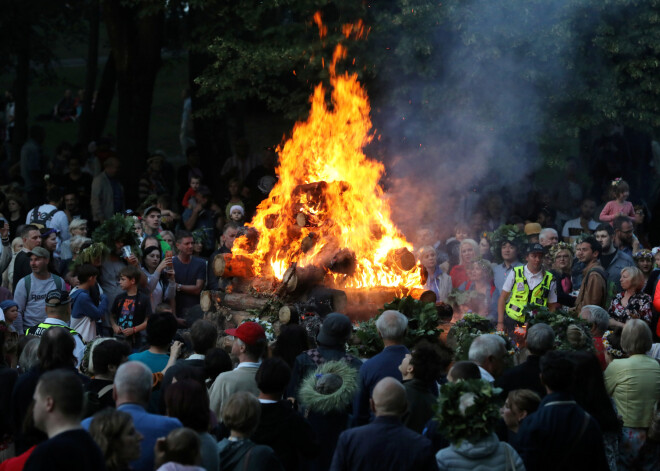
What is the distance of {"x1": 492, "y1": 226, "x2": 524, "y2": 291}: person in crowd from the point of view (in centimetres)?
1299

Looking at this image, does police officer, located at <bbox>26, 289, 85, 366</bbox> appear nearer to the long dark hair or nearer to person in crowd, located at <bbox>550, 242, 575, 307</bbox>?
the long dark hair

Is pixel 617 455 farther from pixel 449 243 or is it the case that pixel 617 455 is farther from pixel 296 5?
pixel 296 5

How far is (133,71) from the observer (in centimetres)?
1972

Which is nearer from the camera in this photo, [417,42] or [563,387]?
[563,387]

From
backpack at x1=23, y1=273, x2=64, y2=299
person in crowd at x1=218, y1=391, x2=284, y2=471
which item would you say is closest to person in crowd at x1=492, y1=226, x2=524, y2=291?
backpack at x1=23, y1=273, x2=64, y2=299

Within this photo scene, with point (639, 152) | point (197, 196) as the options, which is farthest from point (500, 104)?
point (197, 196)

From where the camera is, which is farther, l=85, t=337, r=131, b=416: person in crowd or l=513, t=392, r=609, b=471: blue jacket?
l=85, t=337, r=131, b=416: person in crowd

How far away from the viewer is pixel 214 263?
43.3ft

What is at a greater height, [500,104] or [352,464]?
[500,104]

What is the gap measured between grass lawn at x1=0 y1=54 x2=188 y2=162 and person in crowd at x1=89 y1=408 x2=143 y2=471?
21782mm

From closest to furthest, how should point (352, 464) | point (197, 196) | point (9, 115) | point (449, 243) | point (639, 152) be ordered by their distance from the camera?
point (352, 464), point (449, 243), point (197, 196), point (639, 152), point (9, 115)

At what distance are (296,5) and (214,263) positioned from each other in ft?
17.9

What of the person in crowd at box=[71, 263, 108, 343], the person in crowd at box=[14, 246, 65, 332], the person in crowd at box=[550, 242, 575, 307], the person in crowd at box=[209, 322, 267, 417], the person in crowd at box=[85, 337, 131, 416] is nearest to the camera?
the person in crowd at box=[85, 337, 131, 416]

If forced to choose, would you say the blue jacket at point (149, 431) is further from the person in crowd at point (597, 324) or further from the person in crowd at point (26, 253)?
the person in crowd at point (26, 253)
